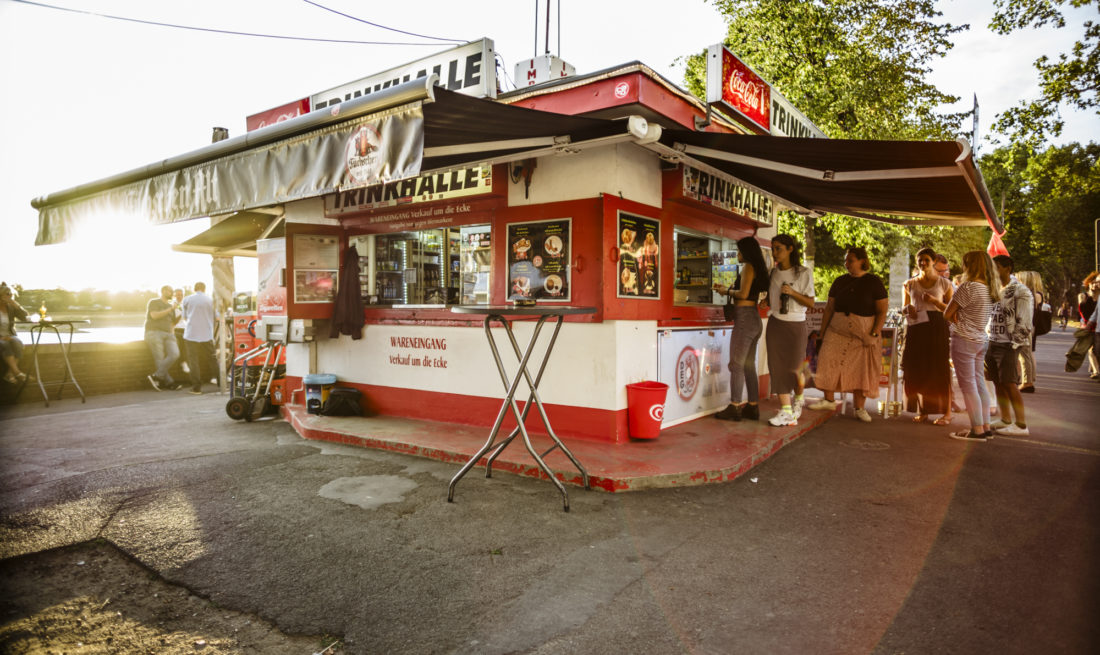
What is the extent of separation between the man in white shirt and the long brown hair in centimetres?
1188

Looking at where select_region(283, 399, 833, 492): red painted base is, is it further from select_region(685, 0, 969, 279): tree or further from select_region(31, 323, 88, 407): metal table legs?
select_region(685, 0, 969, 279): tree

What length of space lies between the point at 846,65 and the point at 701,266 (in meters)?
9.53

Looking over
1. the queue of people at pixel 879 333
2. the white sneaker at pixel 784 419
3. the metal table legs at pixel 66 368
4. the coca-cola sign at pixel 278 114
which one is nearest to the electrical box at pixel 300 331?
the coca-cola sign at pixel 278 114

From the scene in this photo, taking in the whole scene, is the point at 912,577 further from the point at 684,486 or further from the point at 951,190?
the point at 951,190

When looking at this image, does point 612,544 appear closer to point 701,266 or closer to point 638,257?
point 638,257

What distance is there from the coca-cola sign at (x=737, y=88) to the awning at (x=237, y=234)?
6052 millimetres

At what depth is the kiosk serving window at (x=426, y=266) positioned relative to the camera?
6785mm

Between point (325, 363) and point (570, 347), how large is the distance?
3900 millimetres

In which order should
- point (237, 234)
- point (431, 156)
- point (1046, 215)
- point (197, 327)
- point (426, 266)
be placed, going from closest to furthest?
1. point (431, 156)
2. point (426, 266)
3. point (237, 234)
4. point (197, 327)
5. point (1046, 215)

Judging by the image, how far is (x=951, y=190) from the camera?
5.84 m

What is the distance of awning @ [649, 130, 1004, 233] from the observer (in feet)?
15.0

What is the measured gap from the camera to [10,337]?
9.45m

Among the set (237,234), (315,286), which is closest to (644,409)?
(315,286)

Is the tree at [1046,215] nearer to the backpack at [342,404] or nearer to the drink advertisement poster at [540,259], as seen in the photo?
the drink advertisement poster at [540,259]
